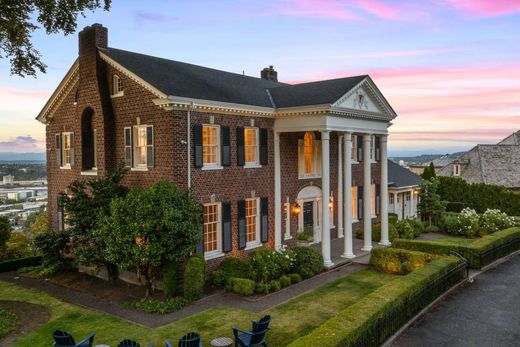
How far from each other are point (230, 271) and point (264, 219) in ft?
13.0

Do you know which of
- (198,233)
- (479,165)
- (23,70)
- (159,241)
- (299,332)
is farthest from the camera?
(479,165)

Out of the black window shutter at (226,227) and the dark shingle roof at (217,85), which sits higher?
the dark shingle roof at (217,85)

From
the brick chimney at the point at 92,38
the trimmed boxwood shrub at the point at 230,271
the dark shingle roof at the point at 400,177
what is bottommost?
the trimmed boxwood shrub at the point at 230,271

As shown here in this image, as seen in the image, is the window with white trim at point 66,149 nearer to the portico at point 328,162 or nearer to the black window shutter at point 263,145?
the black window shutter at point 263,145

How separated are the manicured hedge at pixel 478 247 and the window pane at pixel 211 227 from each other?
10196 mm

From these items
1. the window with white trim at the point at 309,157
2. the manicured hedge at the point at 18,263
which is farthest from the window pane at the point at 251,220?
the manicured hedge at the point at 18,263

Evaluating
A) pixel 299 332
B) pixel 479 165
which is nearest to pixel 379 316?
pixel 299 332

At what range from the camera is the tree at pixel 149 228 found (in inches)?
564

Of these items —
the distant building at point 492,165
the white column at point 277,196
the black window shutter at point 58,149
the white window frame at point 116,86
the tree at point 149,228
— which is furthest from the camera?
the distant building at point 492,165

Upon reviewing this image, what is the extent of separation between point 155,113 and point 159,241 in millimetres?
5607

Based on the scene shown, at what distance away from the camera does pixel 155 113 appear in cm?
1698

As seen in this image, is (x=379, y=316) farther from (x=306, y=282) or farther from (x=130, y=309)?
(x=130, y=309)

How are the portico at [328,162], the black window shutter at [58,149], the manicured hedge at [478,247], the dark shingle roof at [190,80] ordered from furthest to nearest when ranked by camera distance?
the black window shutter at [58,149]
the portico at [328,162]
the manicured hedge at [478,247]
the dark shingle roof at [190,80]

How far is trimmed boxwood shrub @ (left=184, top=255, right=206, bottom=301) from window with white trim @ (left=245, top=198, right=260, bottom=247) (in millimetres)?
4704
